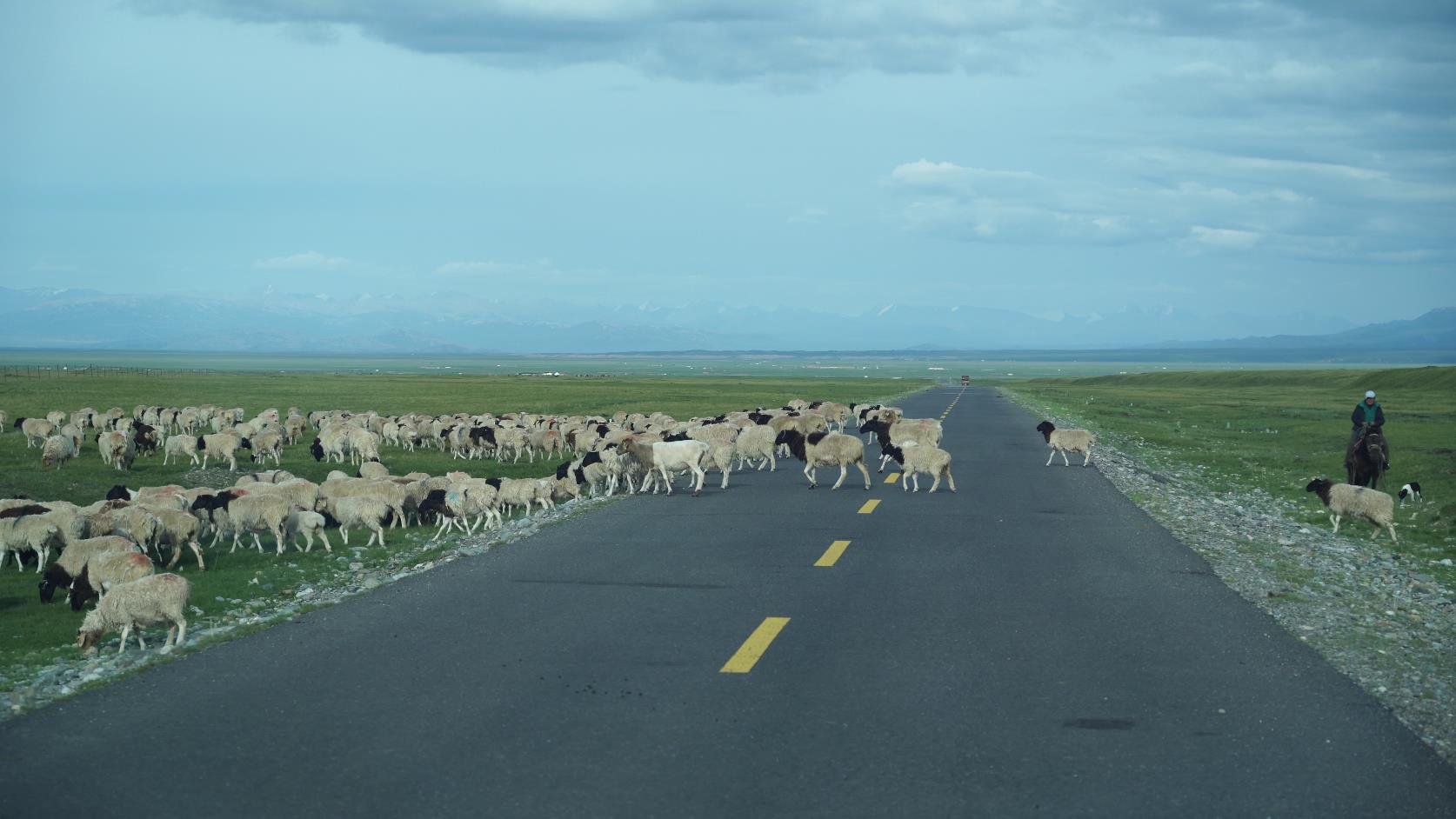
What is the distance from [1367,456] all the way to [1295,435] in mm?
29851

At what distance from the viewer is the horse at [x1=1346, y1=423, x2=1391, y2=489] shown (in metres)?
23.7

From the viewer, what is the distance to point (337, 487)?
2116cm

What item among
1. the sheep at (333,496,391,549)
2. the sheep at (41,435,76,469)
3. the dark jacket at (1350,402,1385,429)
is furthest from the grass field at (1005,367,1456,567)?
the sheep at (41,435,76,469)

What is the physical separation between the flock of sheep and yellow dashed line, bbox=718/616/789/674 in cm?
519

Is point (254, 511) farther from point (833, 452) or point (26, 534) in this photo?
point (833, 452)

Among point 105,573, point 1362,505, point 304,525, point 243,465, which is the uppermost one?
point 105,573

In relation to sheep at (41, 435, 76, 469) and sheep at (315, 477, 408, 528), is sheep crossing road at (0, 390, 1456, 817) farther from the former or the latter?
sheep at (41, 435, 76, 469)

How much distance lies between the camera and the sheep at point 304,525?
18797mm

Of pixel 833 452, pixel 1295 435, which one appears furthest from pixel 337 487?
pixel 1295 435

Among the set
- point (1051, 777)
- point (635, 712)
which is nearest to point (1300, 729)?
point (1051, 777)

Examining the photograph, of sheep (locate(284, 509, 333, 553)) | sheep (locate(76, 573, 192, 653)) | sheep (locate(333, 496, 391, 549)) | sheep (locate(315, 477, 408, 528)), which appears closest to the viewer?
sheep (locate(76, 573, 192, 653))

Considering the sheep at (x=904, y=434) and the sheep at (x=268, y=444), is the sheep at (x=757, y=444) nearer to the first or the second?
the sheep at (x=904, y=434)

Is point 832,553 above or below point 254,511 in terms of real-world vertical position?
below

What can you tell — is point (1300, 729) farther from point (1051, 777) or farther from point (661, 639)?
point (661, 639)
